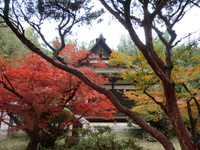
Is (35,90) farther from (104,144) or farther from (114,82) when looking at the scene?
(114,82)

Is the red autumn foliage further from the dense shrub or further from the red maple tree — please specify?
the dense shrub

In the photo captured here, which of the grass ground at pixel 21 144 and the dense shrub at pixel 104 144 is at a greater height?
the dense shrub at pixel 104 144

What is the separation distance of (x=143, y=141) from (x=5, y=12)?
7178 millimetres

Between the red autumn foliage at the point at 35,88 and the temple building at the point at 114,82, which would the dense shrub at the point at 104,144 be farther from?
the temple building at the point at 114,82

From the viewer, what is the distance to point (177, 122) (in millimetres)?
3035

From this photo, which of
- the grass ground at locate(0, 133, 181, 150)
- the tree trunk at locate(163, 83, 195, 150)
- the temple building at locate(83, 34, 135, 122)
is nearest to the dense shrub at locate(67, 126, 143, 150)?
the tree trunk at locate(163, 83, 195, 150)

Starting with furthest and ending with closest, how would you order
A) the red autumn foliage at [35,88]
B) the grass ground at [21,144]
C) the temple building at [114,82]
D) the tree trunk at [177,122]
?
1. the temple building at [114,82]
2. the grass ground at [21,144]
3. the red autumn foliage at [35,88]
4. the tree trunk at [177,122]

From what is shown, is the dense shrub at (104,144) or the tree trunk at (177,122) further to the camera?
the dense shrub at (104,144)

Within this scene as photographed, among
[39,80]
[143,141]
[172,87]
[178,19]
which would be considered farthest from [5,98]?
[143,141]

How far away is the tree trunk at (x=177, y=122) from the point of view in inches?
117

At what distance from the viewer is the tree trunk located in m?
2.97

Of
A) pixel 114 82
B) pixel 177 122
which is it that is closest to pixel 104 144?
pixel 177 122

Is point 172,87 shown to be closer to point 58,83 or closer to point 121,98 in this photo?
point 58,83

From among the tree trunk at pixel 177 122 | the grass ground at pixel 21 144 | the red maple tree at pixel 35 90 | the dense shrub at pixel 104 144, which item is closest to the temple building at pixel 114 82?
the grass ground at pixel 21 144
